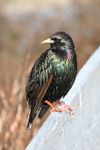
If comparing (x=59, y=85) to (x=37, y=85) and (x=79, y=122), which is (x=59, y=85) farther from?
(x=79, y=122)

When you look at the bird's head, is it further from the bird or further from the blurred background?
the blurred background

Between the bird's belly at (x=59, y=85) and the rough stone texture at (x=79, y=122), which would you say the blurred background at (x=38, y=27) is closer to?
the bird's belly at (x=59, y=85)

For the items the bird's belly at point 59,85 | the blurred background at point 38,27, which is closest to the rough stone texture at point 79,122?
the bird's belly at point 59,85

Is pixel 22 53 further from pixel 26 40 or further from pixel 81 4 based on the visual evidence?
pixel 81 4

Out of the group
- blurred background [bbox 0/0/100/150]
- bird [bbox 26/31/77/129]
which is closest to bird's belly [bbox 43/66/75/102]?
bird [bbox 26/31/77/129]

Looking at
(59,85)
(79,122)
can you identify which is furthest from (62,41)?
(79,122)
